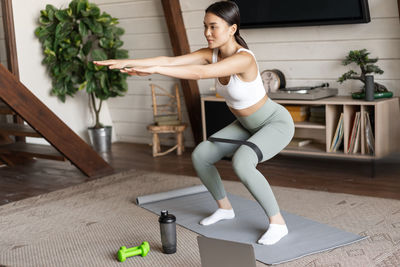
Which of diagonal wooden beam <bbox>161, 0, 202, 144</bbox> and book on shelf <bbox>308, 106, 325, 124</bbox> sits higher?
diagonal wooden beam <bbox>161, 0, 202, 144</bbox>

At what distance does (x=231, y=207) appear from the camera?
3.06 metres

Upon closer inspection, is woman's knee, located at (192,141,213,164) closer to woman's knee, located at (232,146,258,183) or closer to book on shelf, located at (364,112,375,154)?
woman's knee, located at (232,146,258,183)

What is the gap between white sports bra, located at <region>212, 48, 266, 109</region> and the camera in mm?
2682

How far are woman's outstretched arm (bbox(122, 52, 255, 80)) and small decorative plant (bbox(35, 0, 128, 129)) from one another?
2714 millimetres

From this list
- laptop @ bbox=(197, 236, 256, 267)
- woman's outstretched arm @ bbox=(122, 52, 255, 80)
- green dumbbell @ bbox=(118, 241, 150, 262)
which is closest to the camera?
laptop @ bbox=(197, 236, 256, 267)

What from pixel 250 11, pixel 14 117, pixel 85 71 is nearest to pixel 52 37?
pixel 85 71

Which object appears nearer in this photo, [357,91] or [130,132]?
[357,91]

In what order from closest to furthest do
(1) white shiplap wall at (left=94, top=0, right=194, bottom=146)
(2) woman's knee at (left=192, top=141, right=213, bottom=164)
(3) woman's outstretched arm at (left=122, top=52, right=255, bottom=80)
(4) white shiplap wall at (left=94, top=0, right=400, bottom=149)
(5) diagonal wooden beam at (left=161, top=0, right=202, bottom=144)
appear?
(3) woman's outstretched arm at (left=122, top=52, right=255, bottom=80)
(2) woman's knee at (left=192, top=141, right=213, bottom=164)
(4) white shiplap wall at (left=94, top=0, right=400, bottom=149)
(5) diagonal wooden beam at (left=161, top=0, right=202, bottom=144)
(1) white shiplap wall at (left=94, top=0, right=194, bottom=146)

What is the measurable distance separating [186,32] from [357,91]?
1641 mm

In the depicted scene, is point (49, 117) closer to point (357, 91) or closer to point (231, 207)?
point (231, 207)

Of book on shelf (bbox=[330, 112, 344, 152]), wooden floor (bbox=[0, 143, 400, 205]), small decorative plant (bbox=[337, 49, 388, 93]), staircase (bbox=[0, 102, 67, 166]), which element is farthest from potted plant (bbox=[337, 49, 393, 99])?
staircase (bbox=[0, 102, 67, 166])

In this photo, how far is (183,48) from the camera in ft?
15.9

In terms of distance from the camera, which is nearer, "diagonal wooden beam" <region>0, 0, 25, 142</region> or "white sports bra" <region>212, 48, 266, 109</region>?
"white sports bra" <region>212, 48, 266, 109</region>

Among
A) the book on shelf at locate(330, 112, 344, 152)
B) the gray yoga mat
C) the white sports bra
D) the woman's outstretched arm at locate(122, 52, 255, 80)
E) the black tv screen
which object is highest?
the black tv screen
